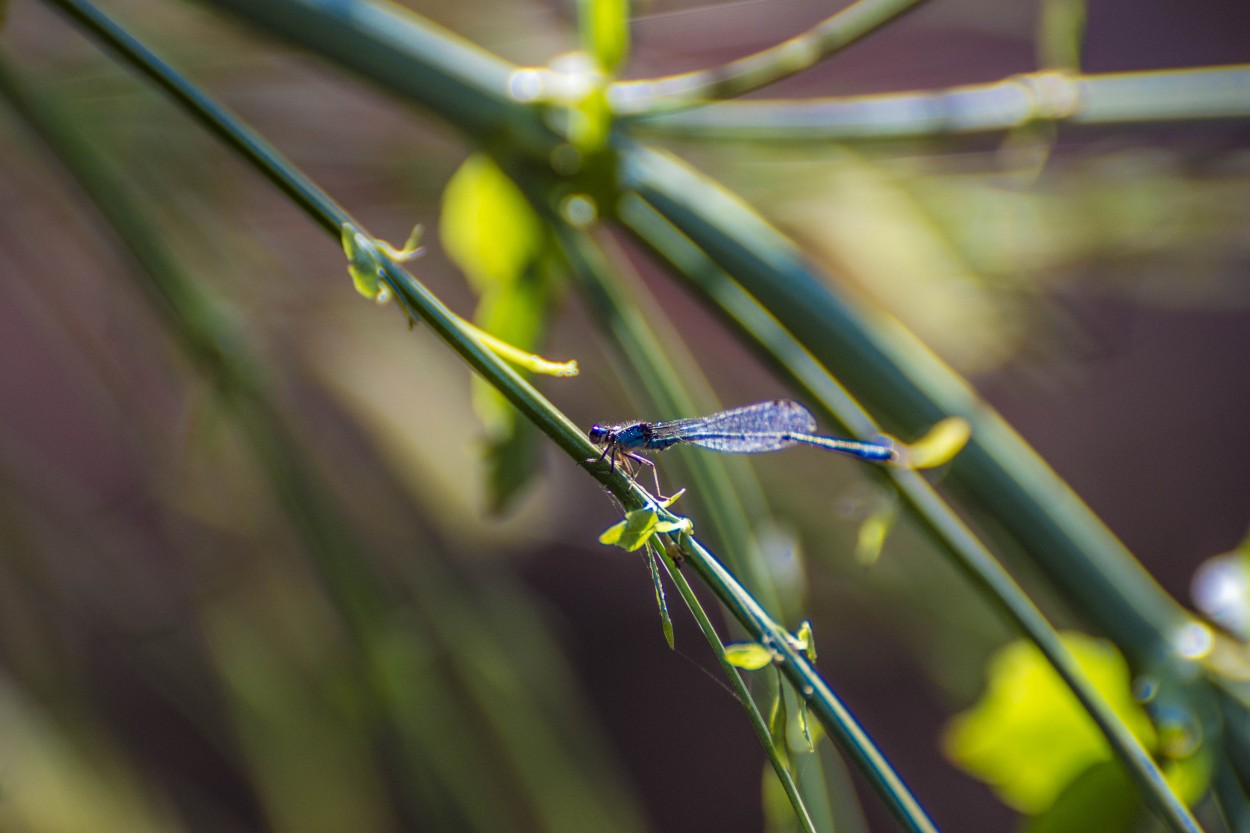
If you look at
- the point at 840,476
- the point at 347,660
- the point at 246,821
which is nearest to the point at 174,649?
the point at 347,660

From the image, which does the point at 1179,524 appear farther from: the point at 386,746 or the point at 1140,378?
the point at 386,746

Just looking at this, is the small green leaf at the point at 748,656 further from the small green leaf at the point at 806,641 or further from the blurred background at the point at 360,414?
the blurred background at the point at 360,414

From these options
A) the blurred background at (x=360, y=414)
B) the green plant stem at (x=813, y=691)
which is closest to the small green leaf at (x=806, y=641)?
the green plant stem at (x=813, y=691)

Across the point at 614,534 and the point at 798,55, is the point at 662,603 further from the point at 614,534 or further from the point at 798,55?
the point at 798,55

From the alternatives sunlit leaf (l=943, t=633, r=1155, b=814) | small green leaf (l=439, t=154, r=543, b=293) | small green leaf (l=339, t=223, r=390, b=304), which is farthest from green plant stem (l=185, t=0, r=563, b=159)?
sunlit leaf (l=943, t=633, r=1155, b=814)

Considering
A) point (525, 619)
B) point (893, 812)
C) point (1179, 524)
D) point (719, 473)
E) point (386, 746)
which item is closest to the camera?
point (893, 812)

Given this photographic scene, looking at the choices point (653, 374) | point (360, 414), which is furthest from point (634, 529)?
point (360, 414)
